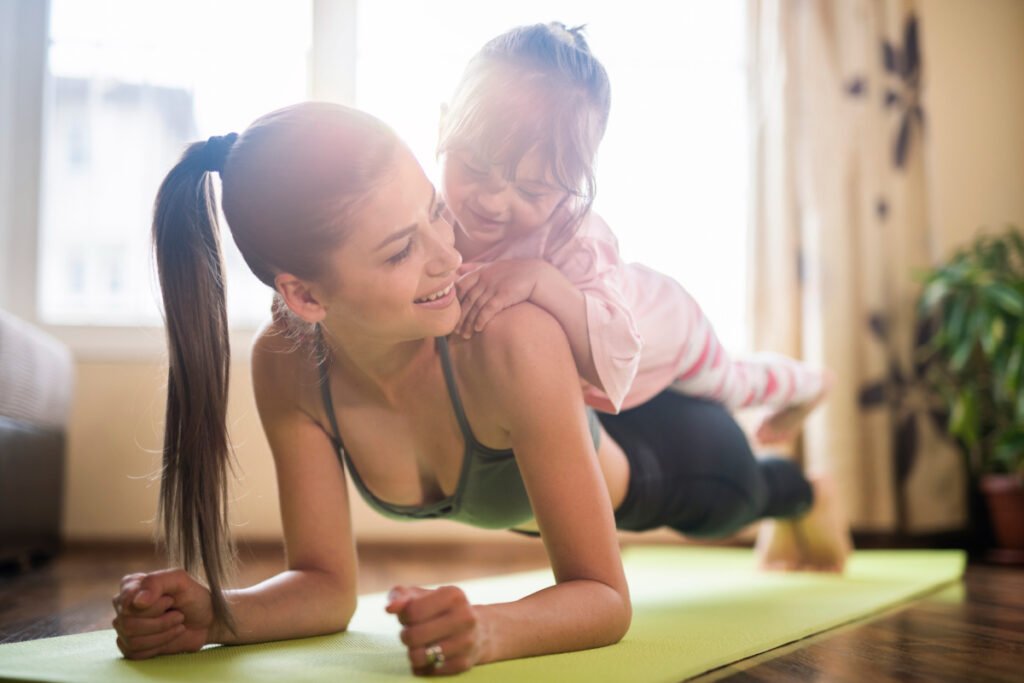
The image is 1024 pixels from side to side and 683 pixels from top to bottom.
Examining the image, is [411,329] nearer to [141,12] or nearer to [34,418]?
[34,418]

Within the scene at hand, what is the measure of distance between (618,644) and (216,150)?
2.38 feet

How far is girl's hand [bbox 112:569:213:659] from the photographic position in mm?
1035

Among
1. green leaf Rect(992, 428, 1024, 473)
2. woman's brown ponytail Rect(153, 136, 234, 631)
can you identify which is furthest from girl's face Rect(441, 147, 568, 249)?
green leaf Rect(992, 428, 1024, 473)

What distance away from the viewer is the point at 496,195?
128 cm

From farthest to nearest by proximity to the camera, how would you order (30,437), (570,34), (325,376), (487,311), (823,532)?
1. (30,437)
2. (823,532)
3. (570,34)
4. (325,376)
5. (487,311)

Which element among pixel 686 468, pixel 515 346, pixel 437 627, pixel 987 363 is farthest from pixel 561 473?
pixel 987 363

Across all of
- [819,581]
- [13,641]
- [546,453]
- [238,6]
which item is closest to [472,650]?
[546,453]

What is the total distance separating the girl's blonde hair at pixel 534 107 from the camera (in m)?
1.26

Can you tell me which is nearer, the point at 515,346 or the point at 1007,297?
the point at 515,346

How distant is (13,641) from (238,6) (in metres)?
2.59

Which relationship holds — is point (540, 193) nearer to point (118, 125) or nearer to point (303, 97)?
point (303, 97)

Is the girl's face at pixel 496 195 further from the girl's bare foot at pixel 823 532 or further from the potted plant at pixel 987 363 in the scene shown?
the potted plant at pixel 987 363

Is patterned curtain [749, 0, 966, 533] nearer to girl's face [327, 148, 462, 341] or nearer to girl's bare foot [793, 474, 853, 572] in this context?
girl's bare foot [793, 474, 853, 572]

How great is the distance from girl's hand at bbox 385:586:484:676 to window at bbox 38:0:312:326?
2.49 meters
